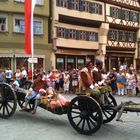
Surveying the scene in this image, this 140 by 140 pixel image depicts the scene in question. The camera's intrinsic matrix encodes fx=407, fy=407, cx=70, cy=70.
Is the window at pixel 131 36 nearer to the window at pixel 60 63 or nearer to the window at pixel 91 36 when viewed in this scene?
the window at pixel 91 36

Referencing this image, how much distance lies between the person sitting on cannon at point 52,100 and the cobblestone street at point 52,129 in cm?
59

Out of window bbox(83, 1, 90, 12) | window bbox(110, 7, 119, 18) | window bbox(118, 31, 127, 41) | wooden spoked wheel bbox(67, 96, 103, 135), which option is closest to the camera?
wooden spoked wheel bbox(67, 96, 103, 135)

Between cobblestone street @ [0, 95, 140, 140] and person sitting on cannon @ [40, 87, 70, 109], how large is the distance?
0.59 m

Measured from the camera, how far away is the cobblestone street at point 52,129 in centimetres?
966

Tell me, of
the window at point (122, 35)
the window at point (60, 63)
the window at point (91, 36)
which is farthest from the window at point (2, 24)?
the window at point (122, 35)

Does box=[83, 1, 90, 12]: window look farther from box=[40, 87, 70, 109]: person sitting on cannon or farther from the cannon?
the cannon

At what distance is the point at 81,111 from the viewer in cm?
1016

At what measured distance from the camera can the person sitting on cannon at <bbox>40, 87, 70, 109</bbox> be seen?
10898 millimetres

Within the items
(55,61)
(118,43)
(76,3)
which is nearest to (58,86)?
(55,61)

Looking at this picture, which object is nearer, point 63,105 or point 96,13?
point 63,105

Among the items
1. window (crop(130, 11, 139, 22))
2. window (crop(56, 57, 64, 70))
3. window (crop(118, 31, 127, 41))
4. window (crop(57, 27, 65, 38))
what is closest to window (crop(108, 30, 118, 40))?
window (crop(118, 31, 127, 41))

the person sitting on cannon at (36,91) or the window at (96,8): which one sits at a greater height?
the window at (96,8)

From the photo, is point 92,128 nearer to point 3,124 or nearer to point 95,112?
point 95,112

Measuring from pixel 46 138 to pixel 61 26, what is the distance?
107 ft
